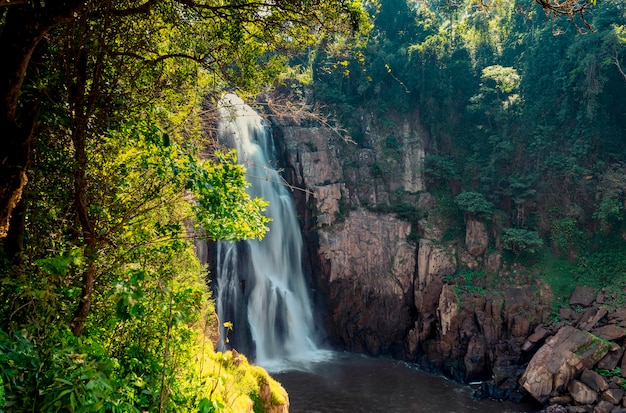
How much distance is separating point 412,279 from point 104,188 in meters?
16.9

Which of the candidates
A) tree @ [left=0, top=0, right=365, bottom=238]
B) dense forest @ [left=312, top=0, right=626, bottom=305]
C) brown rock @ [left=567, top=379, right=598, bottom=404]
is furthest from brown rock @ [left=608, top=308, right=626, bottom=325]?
tree @ [left=0, top=0, right=365, bottom=238]

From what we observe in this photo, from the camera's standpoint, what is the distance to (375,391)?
14.2m

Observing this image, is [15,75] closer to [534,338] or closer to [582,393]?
[582,393]

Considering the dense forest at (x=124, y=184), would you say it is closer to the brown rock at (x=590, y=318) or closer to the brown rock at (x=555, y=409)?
the brown rock at (x=555, y=409)

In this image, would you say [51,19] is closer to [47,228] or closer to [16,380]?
[47,228]

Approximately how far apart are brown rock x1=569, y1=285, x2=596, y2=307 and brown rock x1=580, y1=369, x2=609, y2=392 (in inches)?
139

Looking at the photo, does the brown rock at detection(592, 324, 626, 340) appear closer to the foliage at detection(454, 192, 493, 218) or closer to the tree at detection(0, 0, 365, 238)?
the foliage at detection(454, 192, 493, 218)

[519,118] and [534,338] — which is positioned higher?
[519,118]

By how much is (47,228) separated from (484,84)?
75.1 feet

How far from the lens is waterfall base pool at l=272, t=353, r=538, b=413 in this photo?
511 inches

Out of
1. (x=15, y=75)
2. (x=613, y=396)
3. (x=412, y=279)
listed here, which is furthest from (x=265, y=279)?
(x=15, y=75)

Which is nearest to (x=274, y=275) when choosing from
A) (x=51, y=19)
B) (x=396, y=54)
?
(x=396, y=54)

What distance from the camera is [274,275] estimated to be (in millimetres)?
18625

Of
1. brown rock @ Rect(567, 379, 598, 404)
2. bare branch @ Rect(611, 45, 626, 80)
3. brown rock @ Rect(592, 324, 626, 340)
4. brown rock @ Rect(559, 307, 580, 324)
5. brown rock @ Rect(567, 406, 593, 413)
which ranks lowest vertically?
brown rock @ Rect(567, 406, 593, 413)
